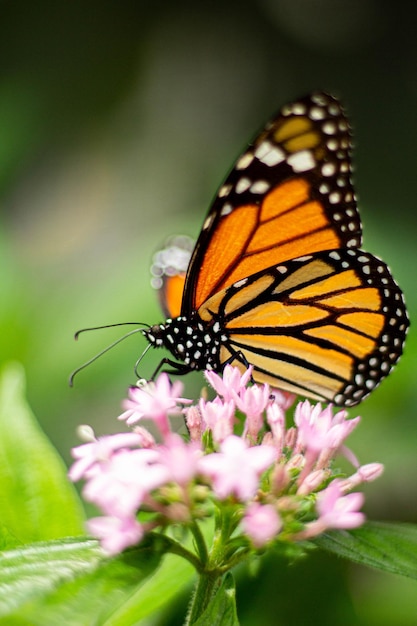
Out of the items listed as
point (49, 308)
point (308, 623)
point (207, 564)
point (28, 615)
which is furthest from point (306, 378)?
point (49, 308)

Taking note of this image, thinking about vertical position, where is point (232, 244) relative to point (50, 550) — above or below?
above

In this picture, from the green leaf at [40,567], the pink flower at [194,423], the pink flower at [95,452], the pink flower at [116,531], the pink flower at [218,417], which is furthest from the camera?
the pink flower at [194,423]

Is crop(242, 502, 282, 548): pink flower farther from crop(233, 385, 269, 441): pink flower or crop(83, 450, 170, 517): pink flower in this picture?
crop(233, 385, 269, 441): pink flower

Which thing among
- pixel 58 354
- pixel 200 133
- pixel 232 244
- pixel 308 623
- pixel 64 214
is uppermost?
pixel 200 133

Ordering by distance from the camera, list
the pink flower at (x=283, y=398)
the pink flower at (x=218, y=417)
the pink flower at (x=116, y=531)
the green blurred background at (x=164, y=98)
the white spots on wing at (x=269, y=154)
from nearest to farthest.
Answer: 1. the pink flower at (x=116, y=531)
2. the pink flower at (x=218, y=417)
3. the pink flower at (x=283, y=398)
4. the white spots on wing at (x=269, y=154)
5. the green blurred background at (x=164, y=98)

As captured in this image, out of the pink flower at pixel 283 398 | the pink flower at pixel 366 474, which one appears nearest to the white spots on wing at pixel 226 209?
the pink flower at pixel 283 398

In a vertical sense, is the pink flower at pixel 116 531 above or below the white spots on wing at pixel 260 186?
below

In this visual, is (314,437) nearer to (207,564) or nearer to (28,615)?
(207,564)

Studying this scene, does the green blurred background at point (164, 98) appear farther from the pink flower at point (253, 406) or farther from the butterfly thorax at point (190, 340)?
the pink flower at point (253, 406)

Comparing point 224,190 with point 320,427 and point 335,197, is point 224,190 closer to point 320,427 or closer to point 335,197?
point 335,197
